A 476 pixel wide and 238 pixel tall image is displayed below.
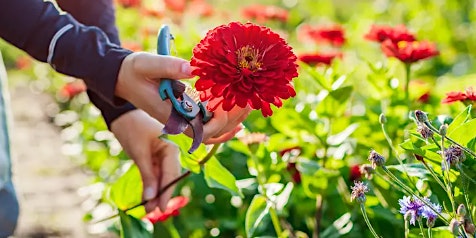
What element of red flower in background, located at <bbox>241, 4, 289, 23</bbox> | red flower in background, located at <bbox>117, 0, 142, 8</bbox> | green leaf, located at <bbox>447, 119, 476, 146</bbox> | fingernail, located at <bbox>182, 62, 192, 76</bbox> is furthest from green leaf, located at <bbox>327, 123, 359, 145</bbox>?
red flower in background, located at <bbox>117, 0, 142, 8</bbox>

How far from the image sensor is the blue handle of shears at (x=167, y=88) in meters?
1.16

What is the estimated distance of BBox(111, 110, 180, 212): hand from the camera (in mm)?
1498

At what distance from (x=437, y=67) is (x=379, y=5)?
0.64 metres

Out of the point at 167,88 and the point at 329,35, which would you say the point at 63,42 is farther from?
the point at 329,35

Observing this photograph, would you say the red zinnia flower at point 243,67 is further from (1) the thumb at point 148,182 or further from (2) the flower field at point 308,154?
(1) the thumb at point 148,182

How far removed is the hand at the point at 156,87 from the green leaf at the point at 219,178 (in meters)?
0.21

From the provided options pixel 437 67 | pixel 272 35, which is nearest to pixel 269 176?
pixel 272 35

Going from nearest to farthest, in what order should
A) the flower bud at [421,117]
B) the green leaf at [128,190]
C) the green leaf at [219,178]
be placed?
the flower bud at [421,117] < the green leaf at [219,178] < the green leaf at [128,190]

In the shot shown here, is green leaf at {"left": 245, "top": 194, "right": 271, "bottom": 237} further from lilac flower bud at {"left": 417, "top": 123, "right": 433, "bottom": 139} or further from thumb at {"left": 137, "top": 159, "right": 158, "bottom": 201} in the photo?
lilac flower bud at {"left": 417, "top": 123, "right": 433, "bottom": 139}

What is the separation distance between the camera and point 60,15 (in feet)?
4.32

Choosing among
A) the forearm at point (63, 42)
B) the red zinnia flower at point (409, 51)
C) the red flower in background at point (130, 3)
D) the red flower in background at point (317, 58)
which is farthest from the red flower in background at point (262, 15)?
the forearm at point (63, 42)

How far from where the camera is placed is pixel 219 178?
1.48 meters

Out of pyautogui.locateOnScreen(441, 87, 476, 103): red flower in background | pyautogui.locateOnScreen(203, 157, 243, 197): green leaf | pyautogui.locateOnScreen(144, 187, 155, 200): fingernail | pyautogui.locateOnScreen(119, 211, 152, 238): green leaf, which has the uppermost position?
pyautogui.locateOnScreen(441, 87, 476, 103): red flower in background

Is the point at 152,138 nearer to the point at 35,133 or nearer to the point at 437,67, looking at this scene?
the point at 437,67
